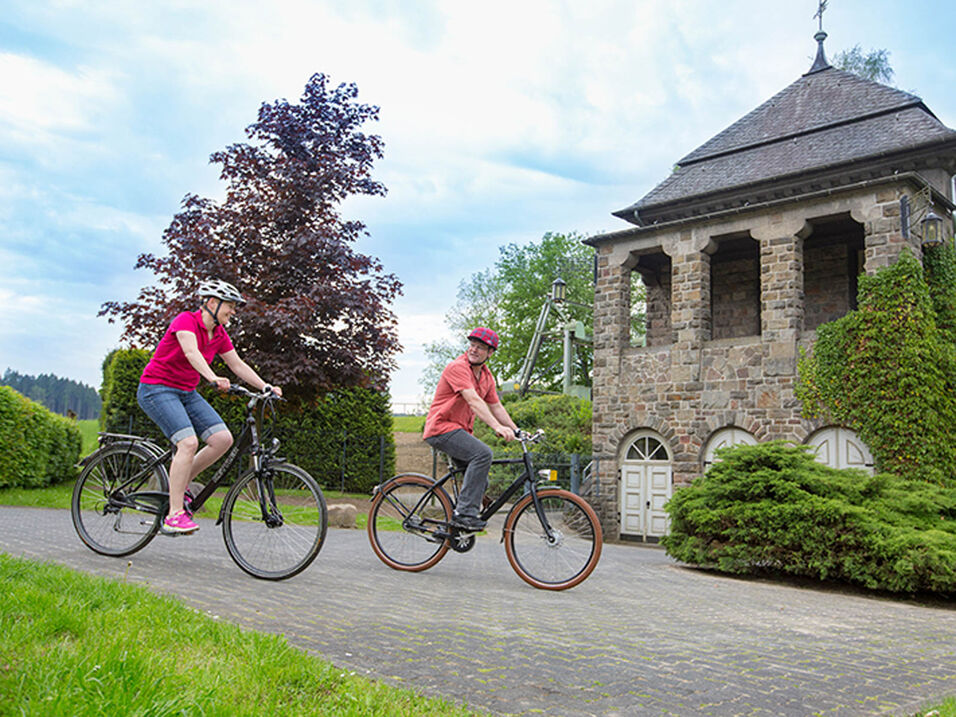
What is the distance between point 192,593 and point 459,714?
2596mm

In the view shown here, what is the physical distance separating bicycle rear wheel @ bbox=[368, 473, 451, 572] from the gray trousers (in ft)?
0.83

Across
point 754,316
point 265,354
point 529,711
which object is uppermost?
point 754,316

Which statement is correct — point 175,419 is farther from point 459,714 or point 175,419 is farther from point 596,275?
point 596,275

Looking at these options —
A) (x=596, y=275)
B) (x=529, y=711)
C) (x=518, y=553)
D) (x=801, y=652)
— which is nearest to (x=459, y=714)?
(x=529, y=711)

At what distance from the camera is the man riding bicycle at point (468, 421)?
6480 millimetres

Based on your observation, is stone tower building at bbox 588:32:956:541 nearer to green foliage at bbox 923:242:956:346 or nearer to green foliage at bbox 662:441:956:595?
green foliage at bbox 923:242:956:346

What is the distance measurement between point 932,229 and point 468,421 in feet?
42.1

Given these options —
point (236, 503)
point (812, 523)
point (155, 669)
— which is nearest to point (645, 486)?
point (812, 523)

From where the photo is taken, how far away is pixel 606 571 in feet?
28.0

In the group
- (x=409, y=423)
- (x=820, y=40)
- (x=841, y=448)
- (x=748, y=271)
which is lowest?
(x=841, y=448)

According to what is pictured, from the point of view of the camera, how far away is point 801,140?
20.6 meters

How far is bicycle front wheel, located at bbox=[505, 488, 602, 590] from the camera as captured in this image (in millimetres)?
6211

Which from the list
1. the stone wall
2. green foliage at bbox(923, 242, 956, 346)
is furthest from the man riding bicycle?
green foliage at bbox(923, 242, 956, 346)

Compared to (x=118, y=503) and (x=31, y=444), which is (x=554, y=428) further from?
(x=118, y=503)
